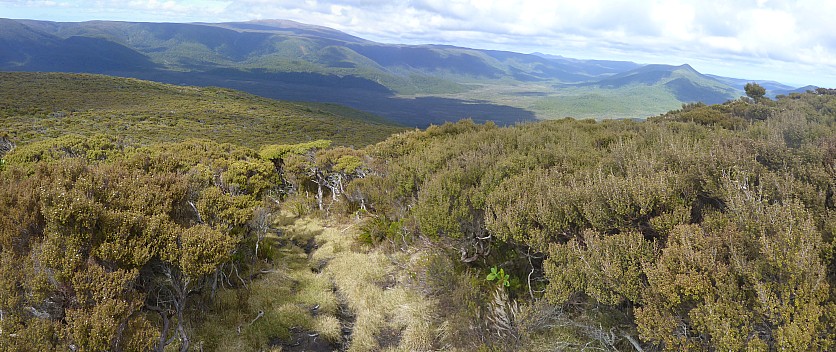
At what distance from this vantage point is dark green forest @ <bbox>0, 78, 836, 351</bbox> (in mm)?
4285

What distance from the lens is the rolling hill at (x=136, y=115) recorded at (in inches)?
1859

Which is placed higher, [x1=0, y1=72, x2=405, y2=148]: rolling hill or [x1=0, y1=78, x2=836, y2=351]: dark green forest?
[x1=0, y1=78, x2=836, y2=351]: dark green forest

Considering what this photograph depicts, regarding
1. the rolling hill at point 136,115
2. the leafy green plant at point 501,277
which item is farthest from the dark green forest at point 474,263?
the rolling hill at point 136,115

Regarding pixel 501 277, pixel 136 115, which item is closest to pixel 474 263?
pixel 501 277

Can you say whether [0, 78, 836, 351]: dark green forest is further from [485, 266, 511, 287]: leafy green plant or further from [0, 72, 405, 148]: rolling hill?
[0, 72, 405, 148]: rolling hill

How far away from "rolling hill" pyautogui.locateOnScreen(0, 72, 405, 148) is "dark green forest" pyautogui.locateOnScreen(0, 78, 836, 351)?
4189 cm

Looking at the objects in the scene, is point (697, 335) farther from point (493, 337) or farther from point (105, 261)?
point (105, 261)

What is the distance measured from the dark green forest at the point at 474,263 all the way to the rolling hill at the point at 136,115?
41885mm

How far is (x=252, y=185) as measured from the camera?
39.9ft

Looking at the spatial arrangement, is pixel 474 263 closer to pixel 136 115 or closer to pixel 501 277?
pixel 501 277

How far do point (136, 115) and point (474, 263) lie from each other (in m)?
68.6

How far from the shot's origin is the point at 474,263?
8.85m

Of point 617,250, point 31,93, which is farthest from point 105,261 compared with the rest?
point 31,93

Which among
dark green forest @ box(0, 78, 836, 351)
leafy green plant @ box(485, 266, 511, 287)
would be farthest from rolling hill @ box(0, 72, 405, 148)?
leafy green plant @ box(485, 266, 511, 287)
